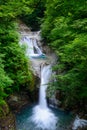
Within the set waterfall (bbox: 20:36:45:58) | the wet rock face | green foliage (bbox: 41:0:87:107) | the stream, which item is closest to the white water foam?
the stream

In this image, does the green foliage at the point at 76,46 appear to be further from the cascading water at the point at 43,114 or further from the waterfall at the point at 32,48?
the waterfall at the point at 32,48

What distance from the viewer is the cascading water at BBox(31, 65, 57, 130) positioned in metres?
10.8

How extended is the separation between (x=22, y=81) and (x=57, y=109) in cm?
247

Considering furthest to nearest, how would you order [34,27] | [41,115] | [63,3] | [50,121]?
[34,27]
[41,115]
[50,121]
[63,3]

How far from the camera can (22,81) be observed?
40.5ft

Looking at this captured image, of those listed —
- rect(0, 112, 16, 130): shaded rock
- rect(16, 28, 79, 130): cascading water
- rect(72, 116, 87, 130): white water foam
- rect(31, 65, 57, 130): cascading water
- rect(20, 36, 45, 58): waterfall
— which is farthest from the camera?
rect(20, 36, 45, 58): waterfall

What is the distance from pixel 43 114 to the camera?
1228cm

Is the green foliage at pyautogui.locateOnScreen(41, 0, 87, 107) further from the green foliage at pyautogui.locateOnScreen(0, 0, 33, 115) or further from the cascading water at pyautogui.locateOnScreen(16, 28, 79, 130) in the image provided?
the green foliage at pyautogui.locateOnScreen(0, 0, 33, 115)

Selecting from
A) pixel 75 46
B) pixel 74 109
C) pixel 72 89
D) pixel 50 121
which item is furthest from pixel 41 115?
pixel 75 46

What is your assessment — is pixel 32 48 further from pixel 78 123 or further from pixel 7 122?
pixel 78 123

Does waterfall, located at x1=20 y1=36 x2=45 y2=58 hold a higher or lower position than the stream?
higher

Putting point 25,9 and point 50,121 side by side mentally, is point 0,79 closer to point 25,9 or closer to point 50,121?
point 50,121

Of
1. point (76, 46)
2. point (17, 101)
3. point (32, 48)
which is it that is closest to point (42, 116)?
point (17, 101)

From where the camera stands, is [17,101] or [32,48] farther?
[32,48]
